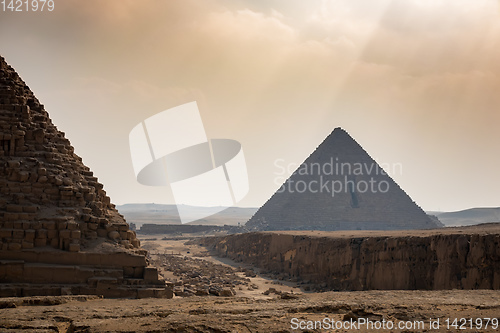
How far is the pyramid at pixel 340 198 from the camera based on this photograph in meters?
49.0

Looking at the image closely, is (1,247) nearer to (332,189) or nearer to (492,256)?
(492,256)

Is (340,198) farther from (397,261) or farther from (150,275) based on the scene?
(150,275)

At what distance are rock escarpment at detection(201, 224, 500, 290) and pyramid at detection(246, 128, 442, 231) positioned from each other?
2529cm

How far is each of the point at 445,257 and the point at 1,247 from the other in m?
10.6

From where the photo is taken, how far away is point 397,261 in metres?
15.2

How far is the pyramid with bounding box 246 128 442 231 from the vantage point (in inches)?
1929

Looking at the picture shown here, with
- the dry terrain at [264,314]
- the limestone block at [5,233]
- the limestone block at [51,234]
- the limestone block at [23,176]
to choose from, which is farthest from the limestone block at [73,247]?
the dry terrain at [264,314]

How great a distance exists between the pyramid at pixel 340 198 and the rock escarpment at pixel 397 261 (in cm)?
2529

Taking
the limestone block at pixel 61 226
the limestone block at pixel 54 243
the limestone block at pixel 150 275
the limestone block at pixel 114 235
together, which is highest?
the limestone block at pixel 61 226

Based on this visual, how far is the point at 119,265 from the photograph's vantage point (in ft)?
34.9

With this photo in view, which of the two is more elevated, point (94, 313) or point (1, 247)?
point (1, 247)

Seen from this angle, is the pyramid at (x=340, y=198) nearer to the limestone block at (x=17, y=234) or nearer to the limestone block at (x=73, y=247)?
the limestone block at (x=73, y=247)

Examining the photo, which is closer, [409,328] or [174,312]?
[409,328]

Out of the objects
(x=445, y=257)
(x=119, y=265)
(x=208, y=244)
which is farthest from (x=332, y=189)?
(x=119, y=265)
